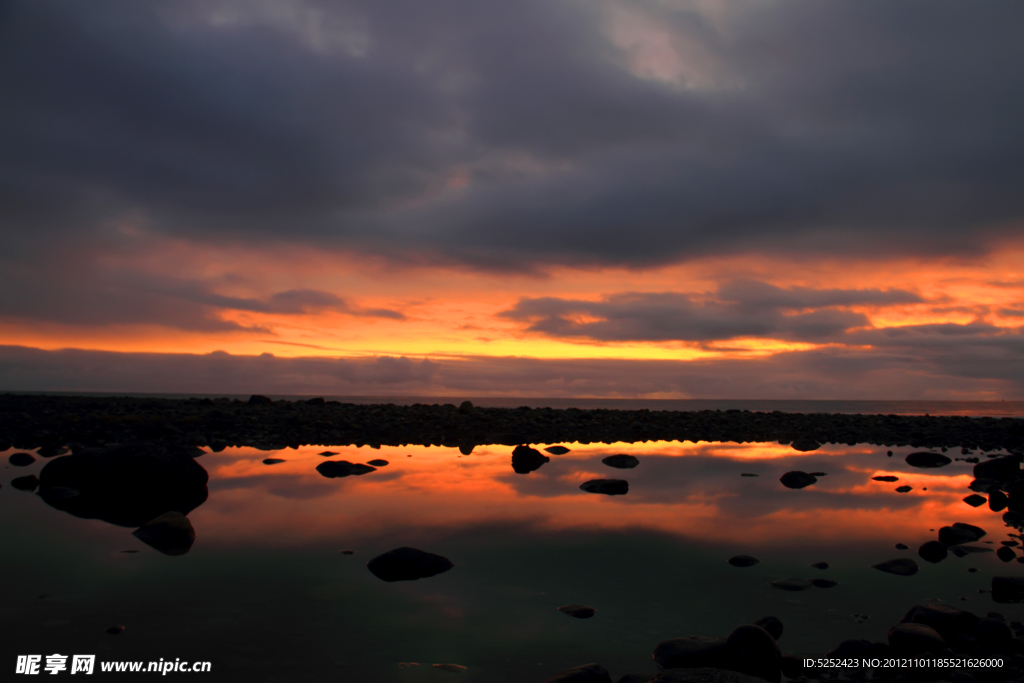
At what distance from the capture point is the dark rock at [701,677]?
375 centimetres

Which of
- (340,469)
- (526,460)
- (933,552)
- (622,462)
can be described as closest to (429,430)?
(526,460)

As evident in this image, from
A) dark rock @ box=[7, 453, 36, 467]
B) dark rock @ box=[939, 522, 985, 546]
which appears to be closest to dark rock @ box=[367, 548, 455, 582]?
dark rock @ box=[939, 522, 985, 546]

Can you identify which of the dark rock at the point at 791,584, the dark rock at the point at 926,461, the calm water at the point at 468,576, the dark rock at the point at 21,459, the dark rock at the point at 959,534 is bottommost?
the dark rock at the point at 21,459

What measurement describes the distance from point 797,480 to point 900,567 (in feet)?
21.3

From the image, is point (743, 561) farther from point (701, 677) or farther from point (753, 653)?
point (701, 677)

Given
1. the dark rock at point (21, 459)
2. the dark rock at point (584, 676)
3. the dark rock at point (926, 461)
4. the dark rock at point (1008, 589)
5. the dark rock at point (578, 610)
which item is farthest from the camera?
the dark rock at point (926, 461)

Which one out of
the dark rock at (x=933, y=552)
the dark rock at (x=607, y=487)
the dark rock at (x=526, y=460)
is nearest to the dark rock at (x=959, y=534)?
the dark rock at (x=933, y=552)

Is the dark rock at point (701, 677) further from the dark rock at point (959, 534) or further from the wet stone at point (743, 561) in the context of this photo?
the dark rock at point (959, 534)

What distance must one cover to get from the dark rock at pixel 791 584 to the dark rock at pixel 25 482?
1376cm

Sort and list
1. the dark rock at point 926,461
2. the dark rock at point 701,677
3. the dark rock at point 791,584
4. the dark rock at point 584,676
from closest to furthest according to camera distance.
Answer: the dark rock at point 701,677, the dark rock at point 584,676, the dark rock at point 791,584, the dark rock at point 926,461

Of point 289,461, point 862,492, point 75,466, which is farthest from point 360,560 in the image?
point 862,492

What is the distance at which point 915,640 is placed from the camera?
4652 millimetres

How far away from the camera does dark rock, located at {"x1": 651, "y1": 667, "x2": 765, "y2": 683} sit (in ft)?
12.3

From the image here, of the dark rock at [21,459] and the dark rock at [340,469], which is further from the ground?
the dark rock at [340,469]
